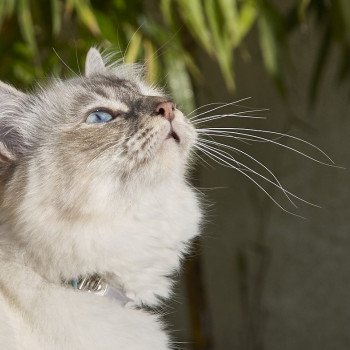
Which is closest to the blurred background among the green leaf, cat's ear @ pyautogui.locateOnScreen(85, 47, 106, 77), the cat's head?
the green leaf

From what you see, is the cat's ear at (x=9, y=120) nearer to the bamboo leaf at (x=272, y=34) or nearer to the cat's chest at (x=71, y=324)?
the cat's chest at (x=71, y=324)

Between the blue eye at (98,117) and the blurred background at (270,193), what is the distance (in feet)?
3.33

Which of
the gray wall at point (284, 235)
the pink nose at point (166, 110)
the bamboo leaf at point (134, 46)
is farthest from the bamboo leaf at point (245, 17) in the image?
the pink nose at point (166, 110)

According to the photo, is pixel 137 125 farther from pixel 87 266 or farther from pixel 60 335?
pixel 60 335

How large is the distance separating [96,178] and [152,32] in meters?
1.04

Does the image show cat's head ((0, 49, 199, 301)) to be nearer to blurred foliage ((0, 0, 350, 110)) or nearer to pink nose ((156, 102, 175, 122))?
pink nose ((156, 102, 175, 122))

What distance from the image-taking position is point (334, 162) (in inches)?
118

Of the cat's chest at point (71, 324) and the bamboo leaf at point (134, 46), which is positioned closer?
the cat's chest at point (71, 324)

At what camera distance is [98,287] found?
4.66 feet

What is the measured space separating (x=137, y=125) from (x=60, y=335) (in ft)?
1.23

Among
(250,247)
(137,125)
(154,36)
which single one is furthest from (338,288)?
(137,125)

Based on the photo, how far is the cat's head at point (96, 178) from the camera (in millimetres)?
1368

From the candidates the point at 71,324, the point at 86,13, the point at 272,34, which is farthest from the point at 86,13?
the point at 71,324

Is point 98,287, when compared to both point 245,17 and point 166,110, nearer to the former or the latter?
point 166,110
